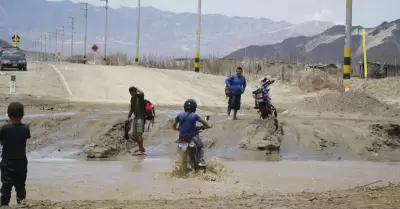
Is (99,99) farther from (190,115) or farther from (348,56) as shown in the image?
(190,115)

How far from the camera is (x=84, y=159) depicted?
14023 millimetres

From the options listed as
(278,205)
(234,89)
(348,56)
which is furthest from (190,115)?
(348,56)

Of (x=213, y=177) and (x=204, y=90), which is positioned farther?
(x=204, y=90)

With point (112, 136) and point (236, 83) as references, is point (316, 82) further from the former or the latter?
point (112, 136)

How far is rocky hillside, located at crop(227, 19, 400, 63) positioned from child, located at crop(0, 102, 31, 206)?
52977 millimetres

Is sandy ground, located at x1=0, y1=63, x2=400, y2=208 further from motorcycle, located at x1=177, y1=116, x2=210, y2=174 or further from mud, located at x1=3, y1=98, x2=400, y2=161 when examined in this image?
motorcycle, located at x1=177, y1=116, x2=210, y2=174

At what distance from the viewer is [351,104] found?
23328 mm

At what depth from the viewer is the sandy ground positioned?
8680 mm

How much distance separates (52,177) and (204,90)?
67.6ft

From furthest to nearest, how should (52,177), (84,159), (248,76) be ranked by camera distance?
(248,76)
(84,159)
(52,177)

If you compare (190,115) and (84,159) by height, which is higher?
(190,115)

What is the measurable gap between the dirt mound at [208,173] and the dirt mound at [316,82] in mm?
19267

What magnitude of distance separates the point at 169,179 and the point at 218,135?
574 cm

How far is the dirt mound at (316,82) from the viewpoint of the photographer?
101 ft
